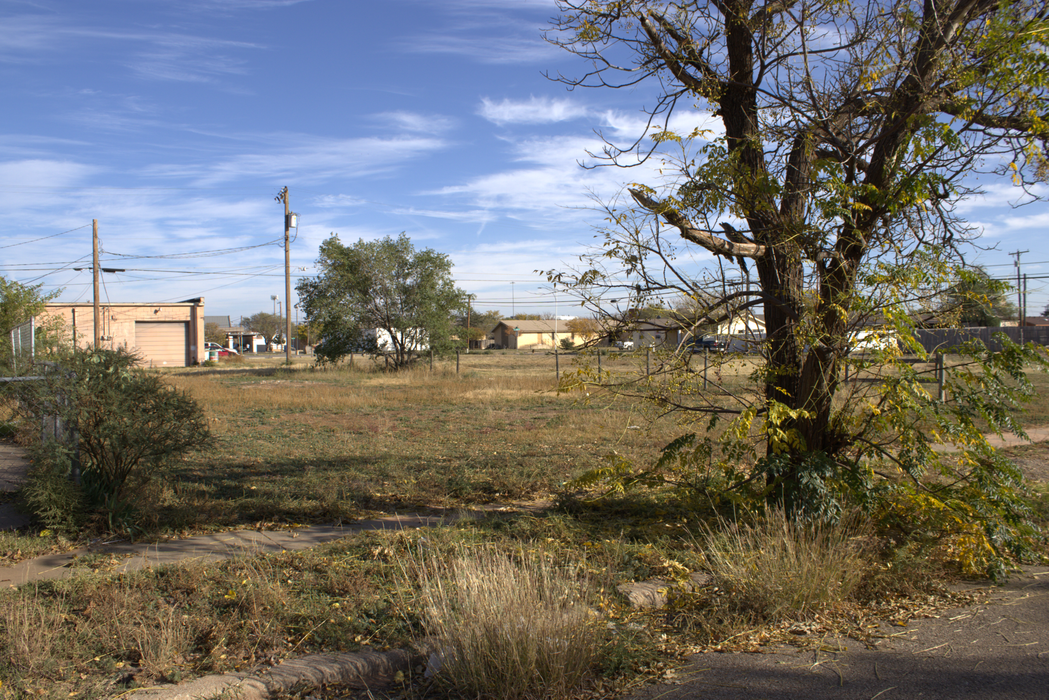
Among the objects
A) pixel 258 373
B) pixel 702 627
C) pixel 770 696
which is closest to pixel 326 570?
pixel 702 627

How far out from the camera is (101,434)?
6.10 metres

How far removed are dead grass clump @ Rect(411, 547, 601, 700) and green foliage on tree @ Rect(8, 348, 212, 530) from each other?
4.02 meters

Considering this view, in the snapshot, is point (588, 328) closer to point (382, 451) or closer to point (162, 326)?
point (382, 451)

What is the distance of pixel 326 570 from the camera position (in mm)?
4992

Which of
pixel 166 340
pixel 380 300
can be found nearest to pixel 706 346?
pixel 380 300

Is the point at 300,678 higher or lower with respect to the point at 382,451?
lower

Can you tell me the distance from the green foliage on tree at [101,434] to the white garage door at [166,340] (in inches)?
1813

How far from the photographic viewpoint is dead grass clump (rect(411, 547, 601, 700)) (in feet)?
10.7

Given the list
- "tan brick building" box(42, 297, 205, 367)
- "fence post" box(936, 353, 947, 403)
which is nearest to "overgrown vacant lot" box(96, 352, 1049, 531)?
"fence post" box(936, 353, 947, 403)

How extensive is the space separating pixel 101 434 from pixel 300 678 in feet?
12.8

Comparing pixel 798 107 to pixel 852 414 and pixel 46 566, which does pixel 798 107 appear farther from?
pixel 46 566

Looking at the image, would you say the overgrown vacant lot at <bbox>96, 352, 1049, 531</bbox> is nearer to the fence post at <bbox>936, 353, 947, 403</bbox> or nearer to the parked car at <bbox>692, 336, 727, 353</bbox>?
the parked car at <bbox>692, 336, 727, 353</bbox>

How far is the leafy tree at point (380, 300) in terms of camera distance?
98.9 feet

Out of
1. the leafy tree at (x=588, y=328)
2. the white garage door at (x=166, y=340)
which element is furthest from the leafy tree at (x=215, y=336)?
the leafy tree at (x=588, y=328)
